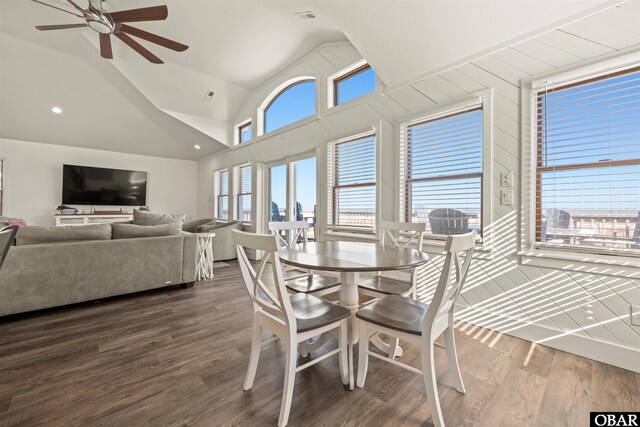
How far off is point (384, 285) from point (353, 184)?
1962 millimetres

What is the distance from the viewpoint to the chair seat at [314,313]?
1.42 metres

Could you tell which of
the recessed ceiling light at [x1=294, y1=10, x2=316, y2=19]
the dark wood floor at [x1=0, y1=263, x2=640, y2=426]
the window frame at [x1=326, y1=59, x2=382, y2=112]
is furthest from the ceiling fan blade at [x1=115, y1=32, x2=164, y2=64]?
the dark wood floor at [x1=0, y1=263, x2=640, y2=426]

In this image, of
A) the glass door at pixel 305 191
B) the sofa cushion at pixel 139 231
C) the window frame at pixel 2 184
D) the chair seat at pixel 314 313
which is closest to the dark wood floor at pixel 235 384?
the chair seat at pixel 314 313

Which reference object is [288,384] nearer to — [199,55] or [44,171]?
[199,55]

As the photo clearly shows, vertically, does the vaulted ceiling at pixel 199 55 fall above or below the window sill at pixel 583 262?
above

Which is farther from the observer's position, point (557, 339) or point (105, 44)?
point (105, 44)

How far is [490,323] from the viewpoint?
Answer: 95.3 inches

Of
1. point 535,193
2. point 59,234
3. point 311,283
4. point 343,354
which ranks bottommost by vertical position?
point 343,354

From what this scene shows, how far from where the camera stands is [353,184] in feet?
12.5

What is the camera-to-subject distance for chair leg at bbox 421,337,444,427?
1.25 meters

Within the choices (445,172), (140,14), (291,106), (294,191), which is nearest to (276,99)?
(291,106)

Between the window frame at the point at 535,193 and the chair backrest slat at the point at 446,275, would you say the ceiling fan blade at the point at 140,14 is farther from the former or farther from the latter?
the window frame at the point at 535,193

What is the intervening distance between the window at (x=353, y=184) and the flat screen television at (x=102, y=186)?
20.1 feet

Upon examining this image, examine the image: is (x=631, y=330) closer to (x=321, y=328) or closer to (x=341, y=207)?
(x=321, y=328)
